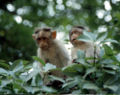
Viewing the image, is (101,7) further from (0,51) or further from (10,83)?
(10,83)

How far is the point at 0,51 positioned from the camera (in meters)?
13.5

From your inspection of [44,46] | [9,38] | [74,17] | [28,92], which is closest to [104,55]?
[28,92]

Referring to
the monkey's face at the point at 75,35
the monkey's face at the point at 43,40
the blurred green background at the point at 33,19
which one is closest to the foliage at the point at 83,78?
the monkey's face at the point at 75,35

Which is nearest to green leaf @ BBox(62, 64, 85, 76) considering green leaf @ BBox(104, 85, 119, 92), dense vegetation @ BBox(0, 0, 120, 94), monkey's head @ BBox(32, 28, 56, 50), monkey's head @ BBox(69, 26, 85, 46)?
dense vegetation @ BBox(0, 0, 120, 94)

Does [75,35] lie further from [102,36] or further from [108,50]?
[108,50]

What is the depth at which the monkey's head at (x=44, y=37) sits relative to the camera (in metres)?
8.95

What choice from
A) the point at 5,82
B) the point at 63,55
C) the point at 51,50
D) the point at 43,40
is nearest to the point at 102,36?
the point at 5,82

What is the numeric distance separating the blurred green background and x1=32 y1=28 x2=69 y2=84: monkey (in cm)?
365

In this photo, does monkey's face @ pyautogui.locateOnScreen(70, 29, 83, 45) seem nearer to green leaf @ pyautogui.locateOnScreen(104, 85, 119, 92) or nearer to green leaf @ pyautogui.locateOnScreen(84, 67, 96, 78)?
green leaf @ pyautogui.locateOnScreen(84, 67, 96, 78)

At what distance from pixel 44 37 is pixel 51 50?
484 mm

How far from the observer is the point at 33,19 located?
18.1 meters

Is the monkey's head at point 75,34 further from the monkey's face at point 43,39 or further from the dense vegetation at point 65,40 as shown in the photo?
the monkey's face at point 43,39

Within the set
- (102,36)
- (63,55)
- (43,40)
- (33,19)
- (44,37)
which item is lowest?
(102,36)

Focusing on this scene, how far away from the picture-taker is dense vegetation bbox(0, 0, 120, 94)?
14.7 feet
